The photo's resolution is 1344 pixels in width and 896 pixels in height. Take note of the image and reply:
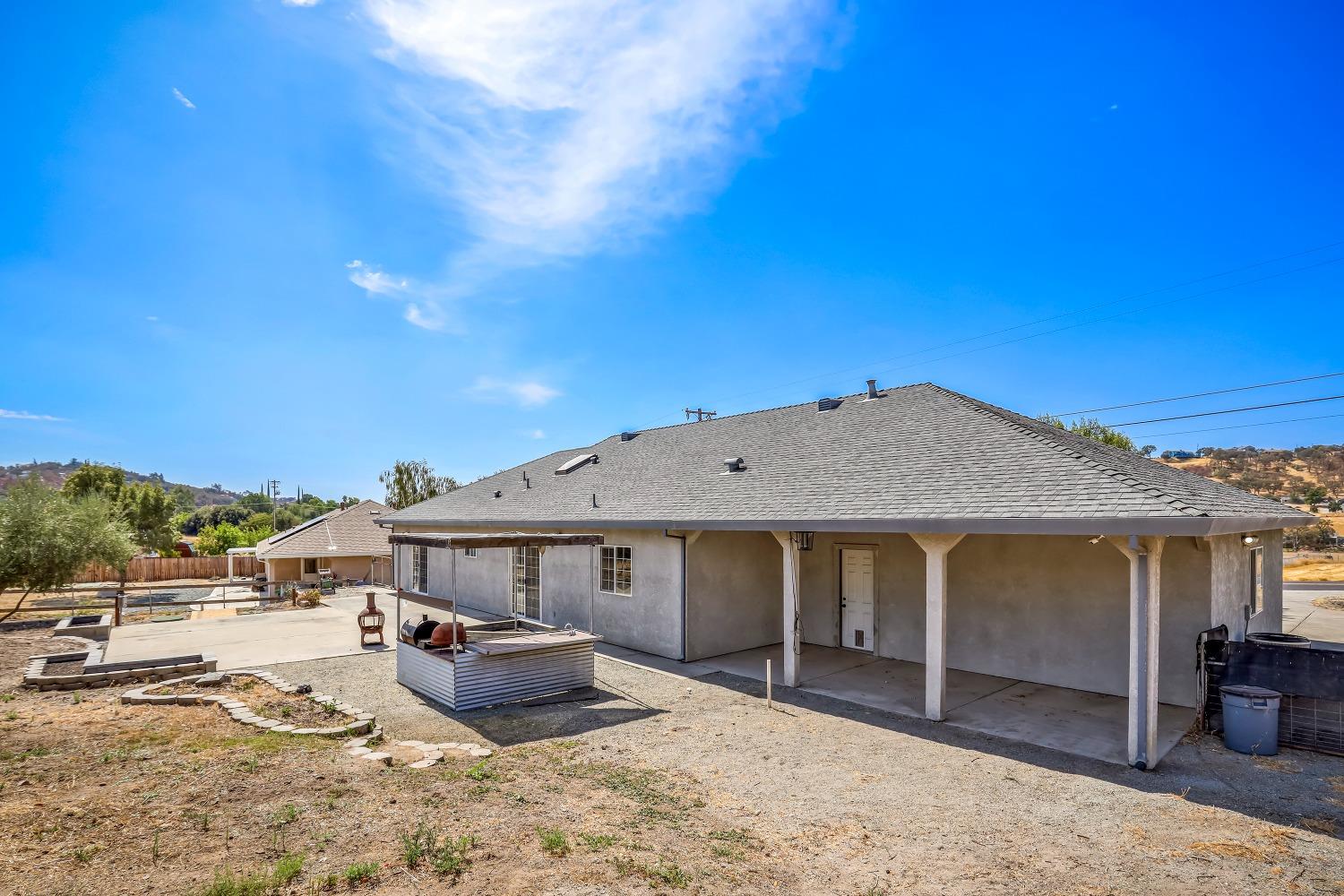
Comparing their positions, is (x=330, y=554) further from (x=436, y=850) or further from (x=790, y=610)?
(x=436, y=850)

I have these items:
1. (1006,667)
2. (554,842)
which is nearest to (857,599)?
(1006,667)

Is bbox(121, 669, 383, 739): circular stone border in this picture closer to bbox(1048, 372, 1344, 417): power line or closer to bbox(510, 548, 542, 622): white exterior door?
bbox(510, 548, 542, 622): white exterior door

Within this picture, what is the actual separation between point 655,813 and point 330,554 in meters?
27.2

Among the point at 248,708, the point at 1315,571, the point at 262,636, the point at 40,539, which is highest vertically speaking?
the point at 40,539

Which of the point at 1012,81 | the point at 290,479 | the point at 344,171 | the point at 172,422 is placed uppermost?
the point at 1012,81

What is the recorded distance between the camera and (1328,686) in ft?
22.6

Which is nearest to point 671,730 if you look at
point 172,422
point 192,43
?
point 192,43

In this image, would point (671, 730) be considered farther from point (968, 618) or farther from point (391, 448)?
point (391, 448)

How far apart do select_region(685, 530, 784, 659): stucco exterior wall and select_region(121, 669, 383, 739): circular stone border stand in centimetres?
536

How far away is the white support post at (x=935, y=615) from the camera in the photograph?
7.84 meters

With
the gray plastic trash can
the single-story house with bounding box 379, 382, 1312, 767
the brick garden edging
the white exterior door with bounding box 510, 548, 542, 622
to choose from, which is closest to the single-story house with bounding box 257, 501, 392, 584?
the white exterior door with bounding box 510, 548, 542, 622

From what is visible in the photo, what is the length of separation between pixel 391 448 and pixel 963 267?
125ft

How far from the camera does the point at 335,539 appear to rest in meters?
29.7

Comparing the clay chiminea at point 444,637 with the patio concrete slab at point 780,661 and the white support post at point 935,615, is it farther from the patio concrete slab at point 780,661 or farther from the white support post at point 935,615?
the white support post at point 935,615
